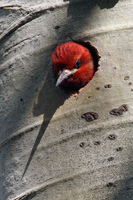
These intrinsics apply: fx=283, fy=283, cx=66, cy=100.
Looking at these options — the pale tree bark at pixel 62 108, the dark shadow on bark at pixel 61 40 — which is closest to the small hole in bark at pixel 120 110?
the pale tree bark at pixel 62 108

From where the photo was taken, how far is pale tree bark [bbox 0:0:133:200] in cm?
127

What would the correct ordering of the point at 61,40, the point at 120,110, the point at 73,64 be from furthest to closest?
the point at 73,64 → the point at 61,40 → the point at 120,110

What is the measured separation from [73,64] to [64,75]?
167 millimetres

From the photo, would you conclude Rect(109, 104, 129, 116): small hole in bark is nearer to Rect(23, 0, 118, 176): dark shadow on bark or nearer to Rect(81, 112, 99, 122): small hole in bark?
Rect(81, 112, 99, 122): small hole in bark

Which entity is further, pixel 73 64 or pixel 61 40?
pixel 73 64

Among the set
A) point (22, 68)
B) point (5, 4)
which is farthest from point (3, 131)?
point (5, 4)

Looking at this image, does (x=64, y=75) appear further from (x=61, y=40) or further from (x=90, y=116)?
(x=90, y=116)

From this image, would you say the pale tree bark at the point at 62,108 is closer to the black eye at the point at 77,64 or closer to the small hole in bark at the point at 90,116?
the small hole in bark at the point at 90,116

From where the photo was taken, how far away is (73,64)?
5.44 feet

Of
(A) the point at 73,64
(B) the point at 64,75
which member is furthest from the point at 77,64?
(B) the point at 64,75

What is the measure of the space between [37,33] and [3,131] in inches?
21.2

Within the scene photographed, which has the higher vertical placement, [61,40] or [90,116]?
[61,40]

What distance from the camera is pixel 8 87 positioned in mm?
1469

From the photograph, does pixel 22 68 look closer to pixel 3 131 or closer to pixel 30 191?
pixel 3 131
